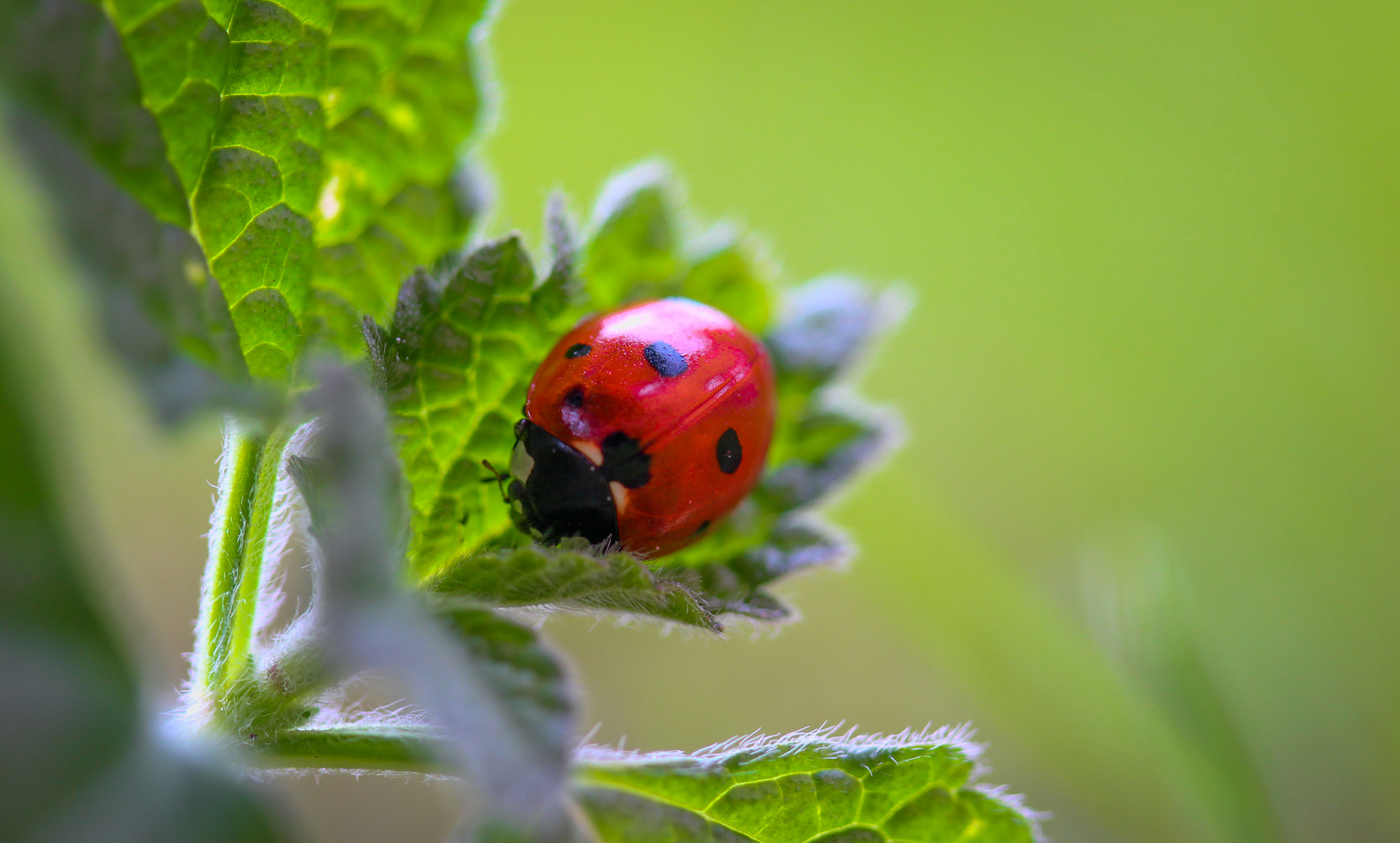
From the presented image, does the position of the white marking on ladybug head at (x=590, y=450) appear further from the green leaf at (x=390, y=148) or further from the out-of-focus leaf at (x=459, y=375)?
the green leaf at (x=390, y=148)

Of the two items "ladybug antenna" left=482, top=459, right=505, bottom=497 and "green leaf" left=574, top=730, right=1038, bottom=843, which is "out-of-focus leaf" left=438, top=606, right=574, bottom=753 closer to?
"green leaf" left=574, top=730, right=1038, bottom=843

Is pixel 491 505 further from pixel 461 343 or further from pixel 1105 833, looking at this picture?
pixel 1105 833

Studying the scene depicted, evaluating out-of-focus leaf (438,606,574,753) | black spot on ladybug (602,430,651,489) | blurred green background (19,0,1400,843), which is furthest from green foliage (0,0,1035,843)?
blurred green background (19,0,1400,843)

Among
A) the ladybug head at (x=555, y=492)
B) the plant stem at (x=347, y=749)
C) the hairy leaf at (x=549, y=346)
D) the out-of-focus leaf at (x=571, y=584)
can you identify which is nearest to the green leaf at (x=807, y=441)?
the hairy leaf at (x=549, y=346)

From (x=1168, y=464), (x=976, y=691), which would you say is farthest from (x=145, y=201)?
(x=1168, y=464)

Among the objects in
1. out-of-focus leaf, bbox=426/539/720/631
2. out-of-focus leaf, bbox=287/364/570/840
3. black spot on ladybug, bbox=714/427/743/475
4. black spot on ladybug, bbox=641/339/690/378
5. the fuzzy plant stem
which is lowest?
out-of-focus leaf, bbox=287/364/570/840

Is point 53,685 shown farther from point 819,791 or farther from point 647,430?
point 647,430
